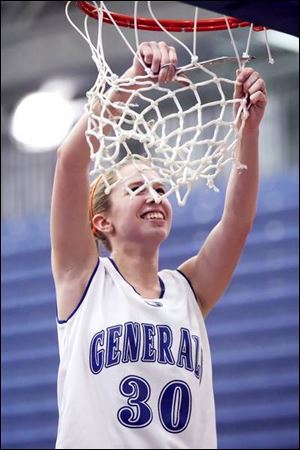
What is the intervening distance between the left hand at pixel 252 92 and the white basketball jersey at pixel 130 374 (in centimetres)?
34

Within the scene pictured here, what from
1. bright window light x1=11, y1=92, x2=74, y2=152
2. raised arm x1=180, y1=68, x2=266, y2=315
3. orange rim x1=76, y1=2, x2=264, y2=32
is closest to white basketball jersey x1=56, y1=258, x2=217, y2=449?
raised arm x1=180, y1=68, x2=266, y2=315

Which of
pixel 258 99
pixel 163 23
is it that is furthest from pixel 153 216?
pixel 163 23

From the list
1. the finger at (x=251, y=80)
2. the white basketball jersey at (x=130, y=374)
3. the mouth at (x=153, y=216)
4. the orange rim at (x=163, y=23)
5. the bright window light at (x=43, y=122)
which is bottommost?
the white basketball jersey at (x=130, y=374)

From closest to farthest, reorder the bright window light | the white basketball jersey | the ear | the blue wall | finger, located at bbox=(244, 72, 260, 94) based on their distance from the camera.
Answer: the white basketball jersey, finger, located at bbox=(244, 72, 260, 94), the ear, the blue wall, the bright window light

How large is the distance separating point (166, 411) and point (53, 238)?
345mm

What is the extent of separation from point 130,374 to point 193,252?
5.96ft

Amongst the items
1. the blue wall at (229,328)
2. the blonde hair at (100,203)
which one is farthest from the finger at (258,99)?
the blue wall at (229,328)

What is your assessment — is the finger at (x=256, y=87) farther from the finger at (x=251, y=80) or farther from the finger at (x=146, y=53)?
the finger at (x=146, y=53)

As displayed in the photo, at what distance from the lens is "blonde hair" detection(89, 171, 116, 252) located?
192 cm

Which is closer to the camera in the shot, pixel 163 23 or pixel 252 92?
pixel 252 92

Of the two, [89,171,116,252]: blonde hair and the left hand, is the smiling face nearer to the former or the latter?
[89,171,116,252]: blonde hair

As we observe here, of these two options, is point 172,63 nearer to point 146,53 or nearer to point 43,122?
point 146,53

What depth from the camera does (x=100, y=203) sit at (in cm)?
194

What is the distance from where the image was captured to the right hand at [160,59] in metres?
1.70
